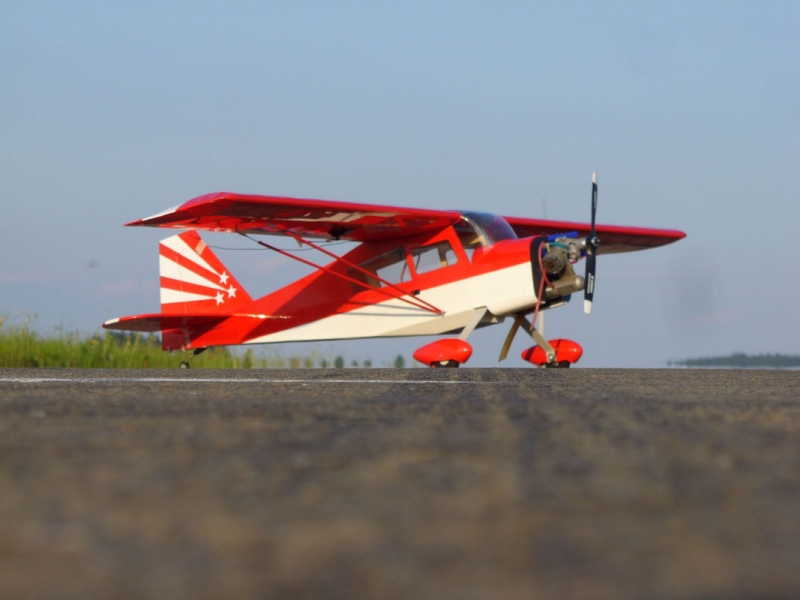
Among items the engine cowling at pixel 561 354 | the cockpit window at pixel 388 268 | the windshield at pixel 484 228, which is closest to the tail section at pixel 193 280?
the cockpit window at pixel 388 268

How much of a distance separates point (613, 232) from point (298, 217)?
675 cm

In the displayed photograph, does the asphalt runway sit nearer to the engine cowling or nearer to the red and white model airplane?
the red and white model airplane

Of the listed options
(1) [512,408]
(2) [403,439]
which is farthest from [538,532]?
(1) [512,408]

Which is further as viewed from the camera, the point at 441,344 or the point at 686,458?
the point at 441,344

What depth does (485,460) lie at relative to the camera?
5.53 ft

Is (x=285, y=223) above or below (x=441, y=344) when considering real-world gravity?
above

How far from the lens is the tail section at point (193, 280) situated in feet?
52.0

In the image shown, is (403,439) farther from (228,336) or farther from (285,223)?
(228,336)

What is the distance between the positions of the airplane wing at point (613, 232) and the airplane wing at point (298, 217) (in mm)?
3750

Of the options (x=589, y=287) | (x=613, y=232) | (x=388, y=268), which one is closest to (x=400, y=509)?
(x=589, y=287)

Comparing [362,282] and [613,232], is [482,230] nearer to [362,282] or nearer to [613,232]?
A: [362,282]

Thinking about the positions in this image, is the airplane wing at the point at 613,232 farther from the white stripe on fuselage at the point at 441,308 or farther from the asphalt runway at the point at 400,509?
the asphalt runway at the point at 400,509

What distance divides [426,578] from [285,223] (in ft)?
42.8

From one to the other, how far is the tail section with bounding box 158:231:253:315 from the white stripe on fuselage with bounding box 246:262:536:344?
223 cm
